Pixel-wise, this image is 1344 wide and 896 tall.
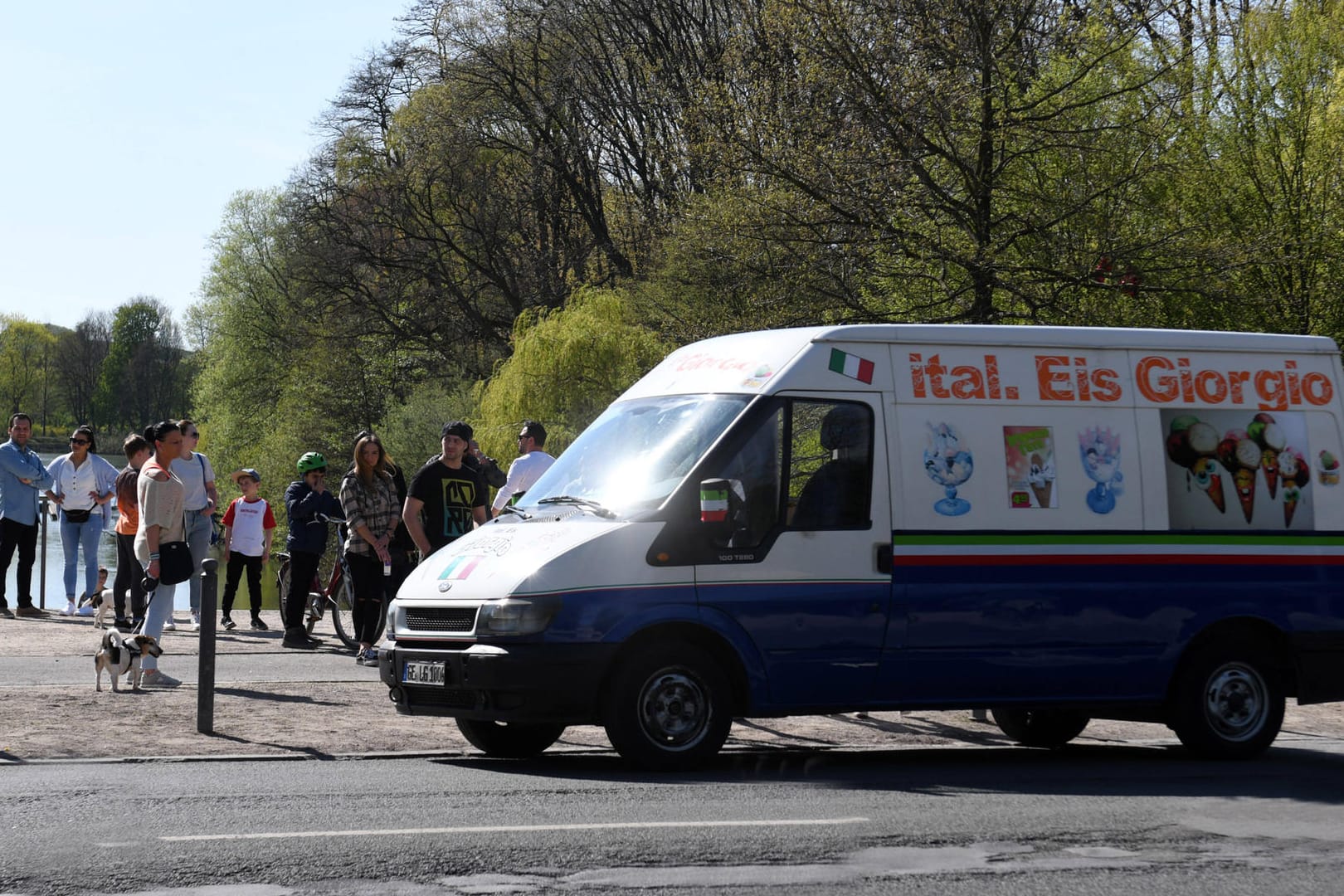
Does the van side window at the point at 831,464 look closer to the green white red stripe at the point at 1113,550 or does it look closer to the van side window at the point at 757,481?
the van side window at the point at 757,481

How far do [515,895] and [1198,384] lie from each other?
627 centimetres

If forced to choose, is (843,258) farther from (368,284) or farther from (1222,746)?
(368,284)

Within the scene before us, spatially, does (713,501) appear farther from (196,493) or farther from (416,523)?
(196,493)

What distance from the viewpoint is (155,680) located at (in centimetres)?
1299

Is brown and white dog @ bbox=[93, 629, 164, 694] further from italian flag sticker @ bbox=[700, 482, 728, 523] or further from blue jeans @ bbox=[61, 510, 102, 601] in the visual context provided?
blue jeans @ bbox=[61, 510, 102, 601]

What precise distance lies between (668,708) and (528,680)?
0.78 m

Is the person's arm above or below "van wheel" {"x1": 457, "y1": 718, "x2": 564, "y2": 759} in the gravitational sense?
above

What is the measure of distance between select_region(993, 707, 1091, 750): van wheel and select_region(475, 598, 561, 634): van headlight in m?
3.65

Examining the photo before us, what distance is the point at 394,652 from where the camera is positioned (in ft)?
32.3

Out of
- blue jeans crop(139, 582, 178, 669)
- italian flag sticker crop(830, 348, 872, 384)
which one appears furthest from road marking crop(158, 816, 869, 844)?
blue jeans crop(139, 582, 178, 669)

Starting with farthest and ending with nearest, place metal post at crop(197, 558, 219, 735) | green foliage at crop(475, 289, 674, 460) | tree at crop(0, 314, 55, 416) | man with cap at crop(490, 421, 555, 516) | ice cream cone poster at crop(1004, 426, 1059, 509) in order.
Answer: tree at crop(0, 314, 55, 416)
green foliage at crop(475, 289, 674, 460)
man with cap at crop(490, 421, 555, 516)
metal post at crop(197, 558, 219, 735)
ice cream cone poster at crop(1004, 426, 1059, 509)

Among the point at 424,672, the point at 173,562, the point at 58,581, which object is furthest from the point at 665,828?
the point at 58,581

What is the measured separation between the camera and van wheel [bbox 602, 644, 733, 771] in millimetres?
9258

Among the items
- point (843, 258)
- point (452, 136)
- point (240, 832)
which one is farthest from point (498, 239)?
point (240, 832)
